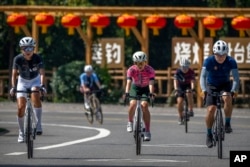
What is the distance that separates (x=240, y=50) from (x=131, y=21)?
539 cm

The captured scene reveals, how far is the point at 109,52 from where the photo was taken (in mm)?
49375

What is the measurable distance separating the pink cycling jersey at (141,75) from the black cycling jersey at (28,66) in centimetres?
216

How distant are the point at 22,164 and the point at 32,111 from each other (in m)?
2.52

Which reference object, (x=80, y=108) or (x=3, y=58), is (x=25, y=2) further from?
(x=80, y=108)

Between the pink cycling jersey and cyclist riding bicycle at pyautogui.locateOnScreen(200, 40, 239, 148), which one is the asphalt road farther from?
the pink cycling jersey

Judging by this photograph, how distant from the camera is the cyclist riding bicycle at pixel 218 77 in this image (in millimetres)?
20766

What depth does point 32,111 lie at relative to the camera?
2102 cm

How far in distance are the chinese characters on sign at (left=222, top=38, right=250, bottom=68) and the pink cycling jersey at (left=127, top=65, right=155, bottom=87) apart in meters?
24.7

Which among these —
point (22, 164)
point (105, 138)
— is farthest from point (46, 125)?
point (22, 164)

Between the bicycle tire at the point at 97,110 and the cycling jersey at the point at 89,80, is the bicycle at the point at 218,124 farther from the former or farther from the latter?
the cycling jersey at the point at 89,80

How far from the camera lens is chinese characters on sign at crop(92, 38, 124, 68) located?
49.0m

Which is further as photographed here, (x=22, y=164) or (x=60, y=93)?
(x=60, y=93)

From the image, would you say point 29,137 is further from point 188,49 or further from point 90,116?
point 188,49

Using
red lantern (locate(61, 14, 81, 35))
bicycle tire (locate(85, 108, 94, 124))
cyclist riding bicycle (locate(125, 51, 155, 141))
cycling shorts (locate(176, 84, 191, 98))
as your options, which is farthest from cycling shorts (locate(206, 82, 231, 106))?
red lantern (locate(61, 14, 81, 35))
